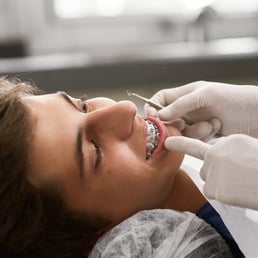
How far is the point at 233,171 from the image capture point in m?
1.15

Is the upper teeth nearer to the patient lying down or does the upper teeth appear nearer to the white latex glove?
the patient lying down

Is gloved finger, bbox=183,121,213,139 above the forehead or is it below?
below

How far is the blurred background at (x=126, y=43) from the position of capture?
2.44 meters

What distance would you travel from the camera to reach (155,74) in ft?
8.07

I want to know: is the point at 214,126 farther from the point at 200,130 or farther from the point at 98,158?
the point at 98,158

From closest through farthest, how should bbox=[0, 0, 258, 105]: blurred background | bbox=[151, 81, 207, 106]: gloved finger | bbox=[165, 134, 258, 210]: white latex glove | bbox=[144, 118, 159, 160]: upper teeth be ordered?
bbox=[165, 134, 258, 210]: white latex glove, bbox=[144, 118, 159, 160]: upper teeth, bbox=[151, 81, 207, 106]: gloved finger, bbox=[0, 0, 258, 105]: blurred background

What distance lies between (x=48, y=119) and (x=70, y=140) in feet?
0.24

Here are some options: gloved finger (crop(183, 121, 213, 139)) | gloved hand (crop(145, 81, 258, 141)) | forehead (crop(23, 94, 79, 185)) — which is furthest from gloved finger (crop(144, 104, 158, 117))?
forehead (crop(23, 94, 79, 185))

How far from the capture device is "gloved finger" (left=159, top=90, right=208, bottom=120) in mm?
1428

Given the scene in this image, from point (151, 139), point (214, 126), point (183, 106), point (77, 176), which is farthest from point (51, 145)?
point (214, 126)

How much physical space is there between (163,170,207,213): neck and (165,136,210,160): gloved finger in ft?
0.53

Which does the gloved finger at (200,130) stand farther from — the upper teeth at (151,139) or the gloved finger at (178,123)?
the upper teeth at (151,139)

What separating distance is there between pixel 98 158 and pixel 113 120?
9cm

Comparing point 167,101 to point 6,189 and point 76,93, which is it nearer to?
point 6,189
